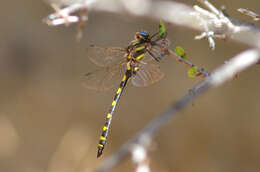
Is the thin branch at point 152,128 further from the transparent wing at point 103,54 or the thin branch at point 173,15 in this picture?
the transparent wing at point 103,54

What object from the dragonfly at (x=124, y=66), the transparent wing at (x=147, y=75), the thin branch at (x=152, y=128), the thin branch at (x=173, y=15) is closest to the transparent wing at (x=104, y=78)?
the dragonfly at (x=124, y=66)

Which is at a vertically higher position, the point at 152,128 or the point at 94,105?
the point at 94,105

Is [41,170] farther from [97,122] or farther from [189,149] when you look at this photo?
[189,149]

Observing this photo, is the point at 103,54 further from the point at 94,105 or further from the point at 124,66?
the point at 94,105

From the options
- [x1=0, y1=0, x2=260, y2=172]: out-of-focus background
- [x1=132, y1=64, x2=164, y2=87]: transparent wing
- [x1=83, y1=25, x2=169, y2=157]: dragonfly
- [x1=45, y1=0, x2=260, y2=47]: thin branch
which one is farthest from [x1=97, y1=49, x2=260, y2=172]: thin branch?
[x1=0, y1=0, x2=260, y2=172]: out-of-focus background

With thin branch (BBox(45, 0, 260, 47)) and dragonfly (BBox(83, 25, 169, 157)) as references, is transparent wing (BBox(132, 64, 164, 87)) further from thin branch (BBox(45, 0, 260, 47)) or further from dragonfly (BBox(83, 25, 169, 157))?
thin branch (BBox(45, 0, 260, 47))

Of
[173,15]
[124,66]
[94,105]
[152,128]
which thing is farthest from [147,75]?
[152,128]
